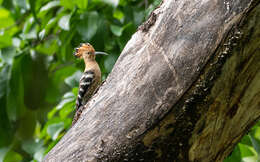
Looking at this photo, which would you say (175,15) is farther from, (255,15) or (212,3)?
(255,15)

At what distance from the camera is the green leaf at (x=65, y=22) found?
11.8 ft

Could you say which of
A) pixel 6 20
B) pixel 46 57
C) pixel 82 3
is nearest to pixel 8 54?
pixel 46 57

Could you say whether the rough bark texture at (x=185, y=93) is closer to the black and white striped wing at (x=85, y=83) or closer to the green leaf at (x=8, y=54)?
the black and white striped wing at (x=85, y=83)

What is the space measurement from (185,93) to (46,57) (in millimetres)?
2721

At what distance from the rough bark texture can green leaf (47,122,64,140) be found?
4.32 feet

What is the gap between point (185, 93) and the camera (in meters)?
2.12

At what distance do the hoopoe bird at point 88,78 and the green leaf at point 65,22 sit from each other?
20 centimetres

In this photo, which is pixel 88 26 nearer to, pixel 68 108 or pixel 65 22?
pixel 65 22

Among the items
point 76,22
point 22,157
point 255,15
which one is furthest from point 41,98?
point 255,15

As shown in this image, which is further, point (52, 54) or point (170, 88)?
point (52, 54)

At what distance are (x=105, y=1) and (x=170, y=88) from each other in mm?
1671

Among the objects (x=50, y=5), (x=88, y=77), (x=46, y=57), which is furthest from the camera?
(x=46, y=57)

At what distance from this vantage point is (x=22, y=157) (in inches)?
175

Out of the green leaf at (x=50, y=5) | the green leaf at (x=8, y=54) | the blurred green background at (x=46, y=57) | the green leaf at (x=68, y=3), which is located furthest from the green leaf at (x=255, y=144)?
the green leaf at (x=8, y=54)
